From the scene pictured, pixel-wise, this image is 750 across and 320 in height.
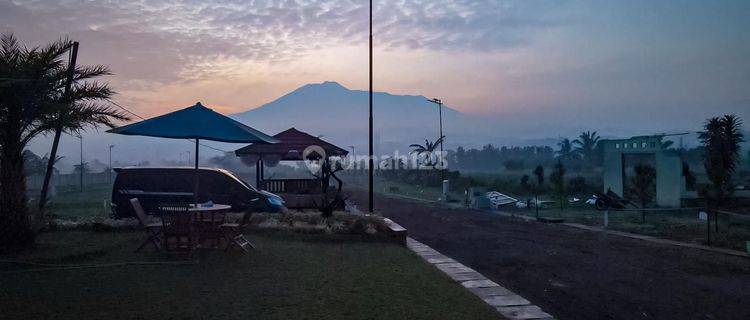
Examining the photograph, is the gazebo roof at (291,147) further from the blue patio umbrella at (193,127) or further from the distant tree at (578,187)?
the distant tree at (578,187)

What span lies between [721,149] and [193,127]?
19345 mm

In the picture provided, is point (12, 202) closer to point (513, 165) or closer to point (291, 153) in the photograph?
point (291, 153)

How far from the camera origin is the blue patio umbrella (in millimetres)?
Answer: 8992

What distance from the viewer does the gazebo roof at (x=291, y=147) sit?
764 inches

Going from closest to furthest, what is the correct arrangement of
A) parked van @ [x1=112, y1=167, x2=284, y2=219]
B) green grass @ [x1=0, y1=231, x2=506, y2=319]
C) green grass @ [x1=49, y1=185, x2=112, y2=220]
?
green grass @ [x1=0, y1=231, x2=506, y2=319] → parked van @ [x1=112, y1=167, x2=284, y2=219] → green grass @ [x1=49, y1=185, x2=112, y2=220]

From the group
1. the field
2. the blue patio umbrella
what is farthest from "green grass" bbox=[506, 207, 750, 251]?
the blue patio umbrella

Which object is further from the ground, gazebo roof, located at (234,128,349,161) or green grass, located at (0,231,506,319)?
gazebo roof, located at (234,128,349,161)

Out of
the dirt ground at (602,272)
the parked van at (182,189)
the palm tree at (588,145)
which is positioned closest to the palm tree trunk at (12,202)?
the parked van at (182,189)

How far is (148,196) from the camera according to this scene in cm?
1485

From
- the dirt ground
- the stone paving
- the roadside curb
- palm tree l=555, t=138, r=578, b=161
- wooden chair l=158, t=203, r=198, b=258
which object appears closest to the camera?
the stone paving

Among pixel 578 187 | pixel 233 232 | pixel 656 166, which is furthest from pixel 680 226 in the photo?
pixel 578 187

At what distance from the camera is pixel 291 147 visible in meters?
19.9

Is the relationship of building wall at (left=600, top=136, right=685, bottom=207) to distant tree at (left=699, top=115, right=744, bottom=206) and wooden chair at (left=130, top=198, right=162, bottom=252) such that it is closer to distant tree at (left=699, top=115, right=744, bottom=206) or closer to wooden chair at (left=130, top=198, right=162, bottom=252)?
distant tree at (left=699, top=115, right=744, bottom=206)

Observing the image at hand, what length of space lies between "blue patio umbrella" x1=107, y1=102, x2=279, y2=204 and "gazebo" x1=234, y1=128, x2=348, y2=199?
372 inches
